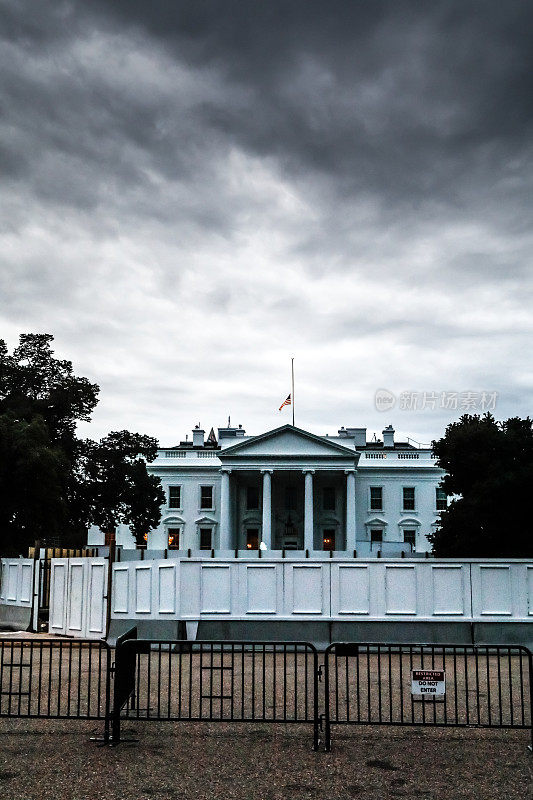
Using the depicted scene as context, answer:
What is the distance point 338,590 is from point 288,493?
200 ft

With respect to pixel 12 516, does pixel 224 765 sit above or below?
below

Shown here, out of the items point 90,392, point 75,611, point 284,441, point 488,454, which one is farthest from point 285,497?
point 75,611

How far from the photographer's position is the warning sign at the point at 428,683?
8812mm

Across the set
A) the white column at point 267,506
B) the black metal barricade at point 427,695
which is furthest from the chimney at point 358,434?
the black metal barricade at point 427,695

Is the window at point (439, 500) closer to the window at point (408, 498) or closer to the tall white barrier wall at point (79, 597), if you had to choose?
the window at point (408, 498)

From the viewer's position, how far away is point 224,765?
7.64 meters

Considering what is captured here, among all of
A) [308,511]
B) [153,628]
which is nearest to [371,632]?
[153,628]

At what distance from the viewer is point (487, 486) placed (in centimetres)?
3706

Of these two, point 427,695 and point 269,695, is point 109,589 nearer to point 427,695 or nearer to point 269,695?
point 269,695

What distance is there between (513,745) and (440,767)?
1.30m

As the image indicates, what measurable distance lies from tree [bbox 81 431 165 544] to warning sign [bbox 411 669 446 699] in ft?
149

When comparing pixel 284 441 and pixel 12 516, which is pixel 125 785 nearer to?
pixel 12 516

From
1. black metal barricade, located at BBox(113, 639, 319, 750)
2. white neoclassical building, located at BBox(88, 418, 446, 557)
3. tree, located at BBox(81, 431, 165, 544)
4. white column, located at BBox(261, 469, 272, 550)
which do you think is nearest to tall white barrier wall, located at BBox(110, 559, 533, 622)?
black metal barricade, located at BBox(113, 639, 319, 750)

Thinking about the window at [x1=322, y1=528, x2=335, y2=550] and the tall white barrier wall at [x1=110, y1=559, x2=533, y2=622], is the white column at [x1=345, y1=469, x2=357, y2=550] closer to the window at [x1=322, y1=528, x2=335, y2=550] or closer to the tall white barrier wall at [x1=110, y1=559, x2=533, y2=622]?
the window at [x1=322, y1=528, x2=335, y2=550]
